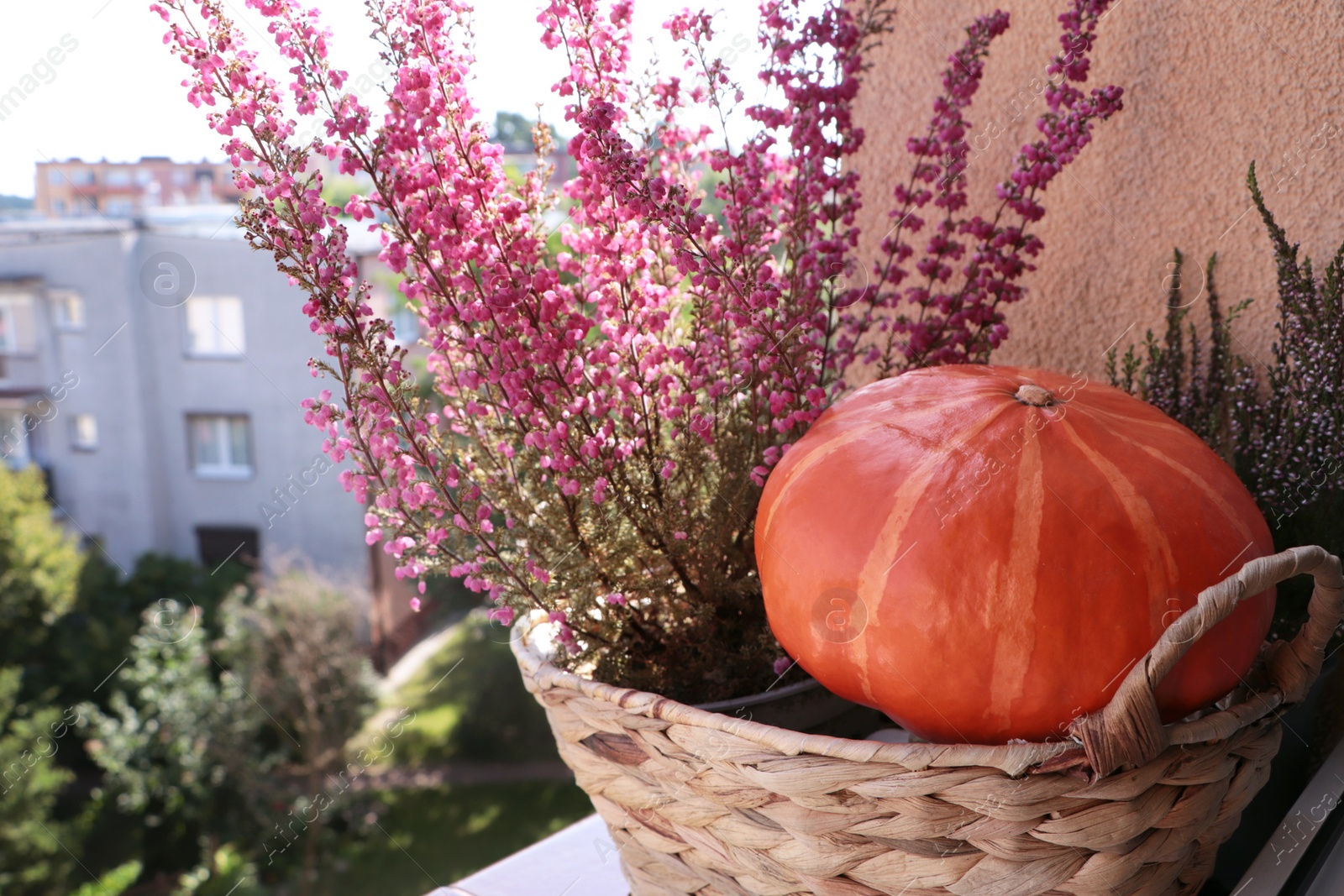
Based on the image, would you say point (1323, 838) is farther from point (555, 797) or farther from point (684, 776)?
point (555, 797)

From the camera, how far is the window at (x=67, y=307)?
44.9ft

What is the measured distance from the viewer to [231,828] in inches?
355

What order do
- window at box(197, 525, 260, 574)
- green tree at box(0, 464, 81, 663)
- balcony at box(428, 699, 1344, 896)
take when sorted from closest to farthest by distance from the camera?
balcony at box(428, 699, 1344, 896) < green tree at box(0, 464, 81, 663) < window at box(197, 525, 260, 574)

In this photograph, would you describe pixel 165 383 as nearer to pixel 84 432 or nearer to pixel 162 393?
pixel 162 393

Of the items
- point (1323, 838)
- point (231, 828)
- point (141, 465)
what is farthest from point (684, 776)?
point (141, 465)

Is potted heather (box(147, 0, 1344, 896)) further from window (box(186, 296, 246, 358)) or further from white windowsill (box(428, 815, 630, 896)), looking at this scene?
window (box(186, 296, 246, 358))

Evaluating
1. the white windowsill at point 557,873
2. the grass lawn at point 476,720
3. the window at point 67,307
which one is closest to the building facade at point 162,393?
the window at point 67,307

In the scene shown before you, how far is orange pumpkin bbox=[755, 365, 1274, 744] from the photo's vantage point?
0.55m

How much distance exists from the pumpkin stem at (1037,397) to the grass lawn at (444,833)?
837 centimetres

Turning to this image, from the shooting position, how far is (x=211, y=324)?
13469 mm

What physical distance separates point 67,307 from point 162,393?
1.95m

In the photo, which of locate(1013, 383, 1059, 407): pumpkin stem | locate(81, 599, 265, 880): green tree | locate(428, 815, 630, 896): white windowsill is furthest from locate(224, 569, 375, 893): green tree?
locate(1013, 383, 1059, 407): pumpkin stem

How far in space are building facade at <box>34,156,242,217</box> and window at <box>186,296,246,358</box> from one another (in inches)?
58.8

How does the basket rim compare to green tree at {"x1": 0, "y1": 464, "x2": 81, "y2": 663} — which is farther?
green tree at {"x1": 0, "y1": 464, "x2": 81, "y2": 663}
